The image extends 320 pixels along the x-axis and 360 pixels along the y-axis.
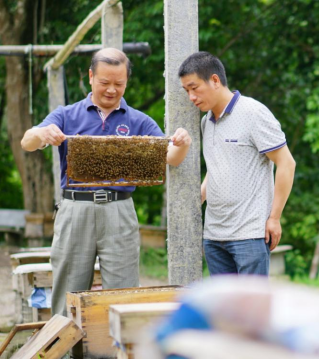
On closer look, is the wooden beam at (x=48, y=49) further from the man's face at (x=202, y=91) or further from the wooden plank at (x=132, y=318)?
the wooden plank at (x=132, y=318)

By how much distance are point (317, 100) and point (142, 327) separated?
27.1 ft

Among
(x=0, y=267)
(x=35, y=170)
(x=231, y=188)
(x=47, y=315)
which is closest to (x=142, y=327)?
(x=231, y=188)

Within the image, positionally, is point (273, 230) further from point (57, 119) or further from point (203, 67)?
point (57, 119)

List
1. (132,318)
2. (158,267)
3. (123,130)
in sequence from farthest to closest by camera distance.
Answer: (158,267), (123,130), (132,318)

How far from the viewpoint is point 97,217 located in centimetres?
397

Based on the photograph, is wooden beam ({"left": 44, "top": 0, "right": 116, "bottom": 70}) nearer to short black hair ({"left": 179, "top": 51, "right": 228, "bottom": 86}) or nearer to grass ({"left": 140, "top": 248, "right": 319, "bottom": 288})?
short black hair ({"left": 179, "top": 51, "right": 228, "bottom": 86})

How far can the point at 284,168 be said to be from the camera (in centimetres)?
382

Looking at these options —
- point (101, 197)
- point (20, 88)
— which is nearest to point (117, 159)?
point (101, 197)

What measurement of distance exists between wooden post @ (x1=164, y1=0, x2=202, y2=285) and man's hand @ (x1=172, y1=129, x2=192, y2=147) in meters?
0.33

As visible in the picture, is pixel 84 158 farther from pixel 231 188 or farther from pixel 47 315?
pixel 47 315

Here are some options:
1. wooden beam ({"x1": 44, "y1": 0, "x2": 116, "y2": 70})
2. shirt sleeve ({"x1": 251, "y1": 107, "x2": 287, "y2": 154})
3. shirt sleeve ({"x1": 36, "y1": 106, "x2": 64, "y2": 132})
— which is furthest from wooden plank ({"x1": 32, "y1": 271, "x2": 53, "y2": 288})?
wooden beam ({"x1": 44, "y1": 0, "x2": 116, "y2": 70})

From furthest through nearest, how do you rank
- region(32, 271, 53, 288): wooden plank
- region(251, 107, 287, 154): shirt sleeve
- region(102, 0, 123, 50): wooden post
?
region(102, 0, 123, 50): wooden post, region(32, 271, 53, 288): wooden plank, region(251, 107, 287, 154): shirt sleeve

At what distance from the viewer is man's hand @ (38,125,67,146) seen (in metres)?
3.63

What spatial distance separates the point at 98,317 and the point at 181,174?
4.16 ft
